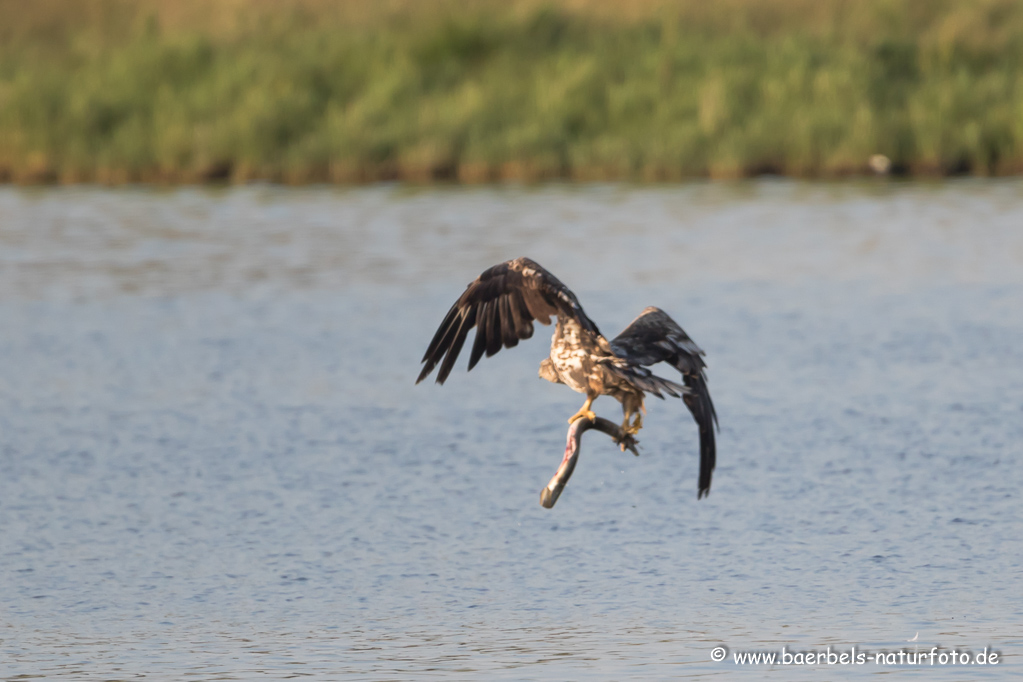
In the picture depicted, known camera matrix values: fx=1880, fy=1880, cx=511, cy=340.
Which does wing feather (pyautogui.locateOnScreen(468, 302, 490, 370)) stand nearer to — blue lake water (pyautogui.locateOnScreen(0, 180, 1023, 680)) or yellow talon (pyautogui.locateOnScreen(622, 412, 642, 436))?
yellow talon (pyautogui.locateOnScreen(622, 412, 642, 436))

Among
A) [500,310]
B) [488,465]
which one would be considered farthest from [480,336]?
[488,465]

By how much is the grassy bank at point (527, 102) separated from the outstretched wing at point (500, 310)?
16.7m

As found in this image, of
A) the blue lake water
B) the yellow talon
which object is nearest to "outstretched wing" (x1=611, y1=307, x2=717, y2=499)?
the yellow talon

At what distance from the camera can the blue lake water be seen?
8500mm

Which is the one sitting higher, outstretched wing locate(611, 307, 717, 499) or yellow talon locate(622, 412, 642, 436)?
outstretched wing locate(611, 307, 717, 499)

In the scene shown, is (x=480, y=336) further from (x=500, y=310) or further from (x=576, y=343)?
(x=576, y=343)

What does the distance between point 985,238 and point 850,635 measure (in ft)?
44.3

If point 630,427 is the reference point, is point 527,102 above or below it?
above

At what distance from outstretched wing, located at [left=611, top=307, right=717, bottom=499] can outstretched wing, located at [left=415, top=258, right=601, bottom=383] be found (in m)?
0.31

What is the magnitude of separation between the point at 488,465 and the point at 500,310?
4.31 m

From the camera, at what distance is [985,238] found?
21.1 m

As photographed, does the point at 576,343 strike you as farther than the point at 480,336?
No

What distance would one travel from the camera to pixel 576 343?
7133mm

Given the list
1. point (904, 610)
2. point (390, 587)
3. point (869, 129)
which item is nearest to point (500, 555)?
point (390, 587)
